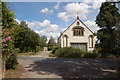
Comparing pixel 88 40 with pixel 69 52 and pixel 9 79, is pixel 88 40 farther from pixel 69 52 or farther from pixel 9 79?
pixel 9 79

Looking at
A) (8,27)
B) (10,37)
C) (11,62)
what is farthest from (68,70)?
(8,27)

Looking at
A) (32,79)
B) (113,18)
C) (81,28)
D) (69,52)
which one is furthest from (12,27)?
(81,28)

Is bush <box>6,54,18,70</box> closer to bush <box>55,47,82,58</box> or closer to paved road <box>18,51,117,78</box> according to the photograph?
paved road <box>18,51,117,78</box>

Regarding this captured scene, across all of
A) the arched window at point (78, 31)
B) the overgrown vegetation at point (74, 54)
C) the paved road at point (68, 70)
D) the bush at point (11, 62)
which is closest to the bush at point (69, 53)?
the overgrown vegetation at point (74, 54)

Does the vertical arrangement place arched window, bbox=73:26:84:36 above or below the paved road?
above

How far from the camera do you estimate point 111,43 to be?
5.40 metres

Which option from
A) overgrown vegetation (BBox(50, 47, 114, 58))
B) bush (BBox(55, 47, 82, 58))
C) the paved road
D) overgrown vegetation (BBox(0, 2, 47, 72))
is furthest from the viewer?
bush (BBox(55, 47, 82, 58))

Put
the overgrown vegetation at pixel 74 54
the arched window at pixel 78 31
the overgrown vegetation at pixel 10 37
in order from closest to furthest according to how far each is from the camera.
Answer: the overgrown vegetation at pixel 10 37 < the overgrown vegetation at pixel 74 54 < the arched window at pixel 78 31

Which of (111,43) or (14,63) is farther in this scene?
(14,63)

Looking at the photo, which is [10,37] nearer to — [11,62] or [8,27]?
[8,27]

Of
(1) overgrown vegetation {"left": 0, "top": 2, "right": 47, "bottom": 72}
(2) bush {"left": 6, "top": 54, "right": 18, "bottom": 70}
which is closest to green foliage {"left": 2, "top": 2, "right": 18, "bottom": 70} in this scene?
(1) overgrown vegetation {"left": 0, "top": 2, "right": 47, "bottom": 72}

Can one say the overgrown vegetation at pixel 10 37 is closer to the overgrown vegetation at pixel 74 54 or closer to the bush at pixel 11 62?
the bush at pixel 11 62

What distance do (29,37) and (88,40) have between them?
13.6 metres

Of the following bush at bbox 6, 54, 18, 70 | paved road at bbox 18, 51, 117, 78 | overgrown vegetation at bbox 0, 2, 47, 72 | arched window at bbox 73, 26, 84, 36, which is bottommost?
paved road at bbox 18, 51, 117, 78
